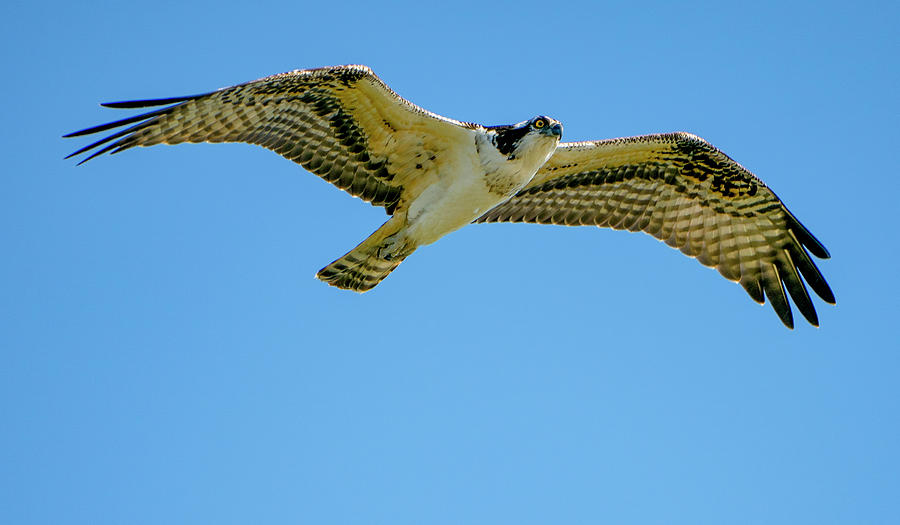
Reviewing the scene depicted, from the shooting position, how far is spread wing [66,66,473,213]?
9430 millimetres

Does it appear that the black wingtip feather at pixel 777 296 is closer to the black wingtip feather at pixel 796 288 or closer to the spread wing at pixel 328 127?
the black wingtip feather at pixel 796 288

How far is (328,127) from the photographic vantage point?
10.0m

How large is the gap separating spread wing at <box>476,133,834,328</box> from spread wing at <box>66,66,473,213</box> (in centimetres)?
142

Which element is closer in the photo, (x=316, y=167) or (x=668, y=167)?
(x=316, y=167)

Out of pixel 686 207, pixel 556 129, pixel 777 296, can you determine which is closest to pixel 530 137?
pixel 556 129

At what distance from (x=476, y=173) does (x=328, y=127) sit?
61.6 inches

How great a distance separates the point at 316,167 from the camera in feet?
33.5

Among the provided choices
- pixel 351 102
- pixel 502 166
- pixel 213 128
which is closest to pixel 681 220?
pixel 502 166

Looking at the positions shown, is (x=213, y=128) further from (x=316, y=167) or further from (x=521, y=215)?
(x=521, y=215)

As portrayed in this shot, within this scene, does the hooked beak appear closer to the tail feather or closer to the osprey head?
the osprey head

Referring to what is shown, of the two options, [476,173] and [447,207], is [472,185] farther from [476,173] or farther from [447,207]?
[447,207]

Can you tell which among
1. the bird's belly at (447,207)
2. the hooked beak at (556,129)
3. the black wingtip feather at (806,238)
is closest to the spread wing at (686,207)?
the black wingtip feather at (806,238)

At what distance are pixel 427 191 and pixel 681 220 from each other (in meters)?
3.13

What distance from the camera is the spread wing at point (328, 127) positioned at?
9430mm
